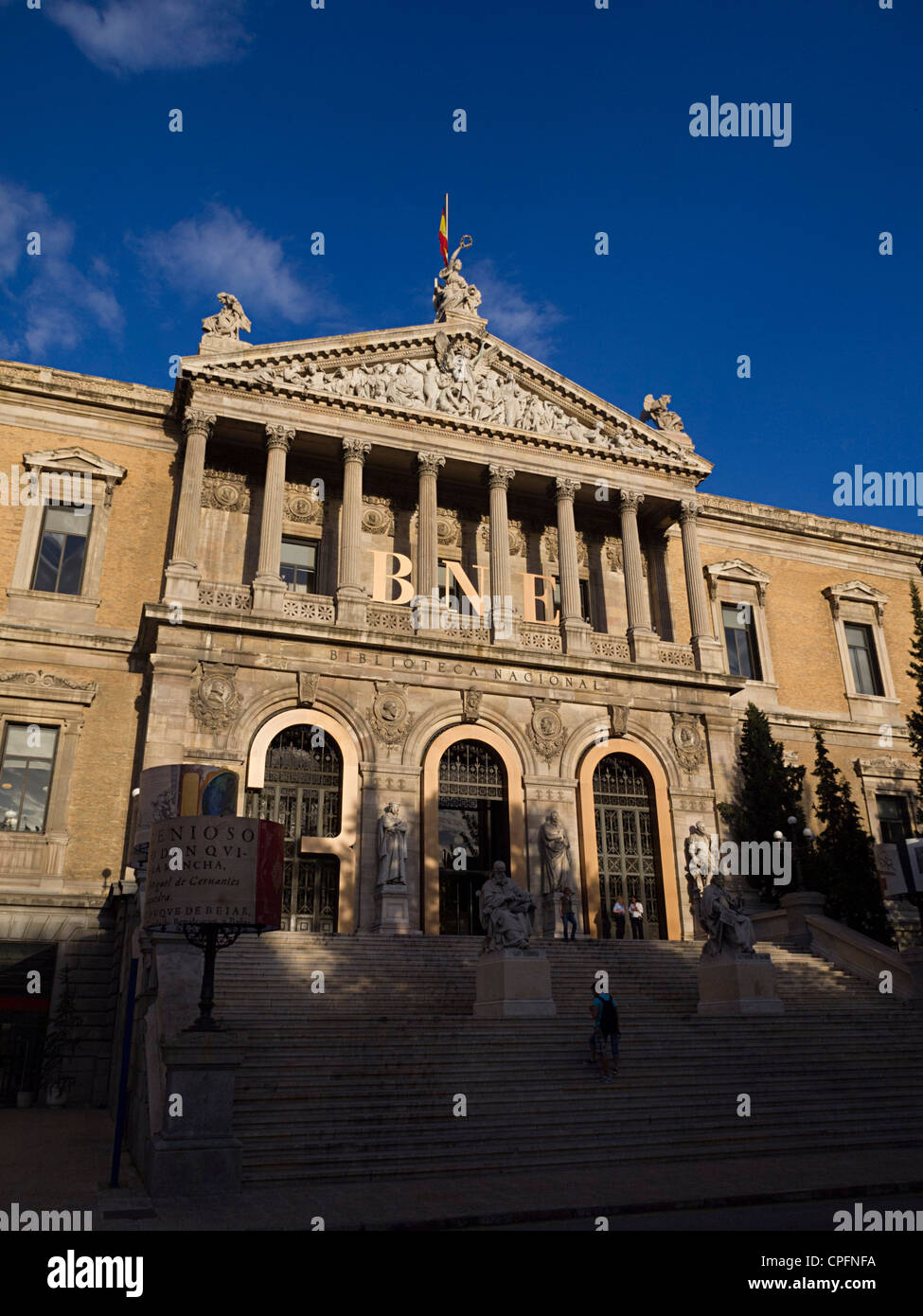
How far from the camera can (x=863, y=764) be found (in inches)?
1268

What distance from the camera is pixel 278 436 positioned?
26391 mm

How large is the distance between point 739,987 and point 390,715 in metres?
10.7

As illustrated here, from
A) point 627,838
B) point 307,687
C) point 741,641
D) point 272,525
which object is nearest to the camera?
point 307,687

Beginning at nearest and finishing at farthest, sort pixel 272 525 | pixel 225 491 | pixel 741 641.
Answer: pixel 272 525 → pixel 225 491 → pixel 741 641

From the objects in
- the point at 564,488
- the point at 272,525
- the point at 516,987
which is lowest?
the point at 516,987

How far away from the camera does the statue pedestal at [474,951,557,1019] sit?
1606 cm

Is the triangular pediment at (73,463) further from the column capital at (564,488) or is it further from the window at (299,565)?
the column capital at (564,488)

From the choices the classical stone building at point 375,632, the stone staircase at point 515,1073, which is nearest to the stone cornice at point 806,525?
the classical stone building at point 375,632

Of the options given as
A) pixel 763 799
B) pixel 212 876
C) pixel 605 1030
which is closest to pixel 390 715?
pixel 763 799

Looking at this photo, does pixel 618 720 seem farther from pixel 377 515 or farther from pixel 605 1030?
pixel 605 1030

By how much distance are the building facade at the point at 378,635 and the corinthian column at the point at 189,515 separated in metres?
0.08

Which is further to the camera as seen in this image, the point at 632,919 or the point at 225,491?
the point at 225,491

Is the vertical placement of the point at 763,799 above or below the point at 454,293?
below
